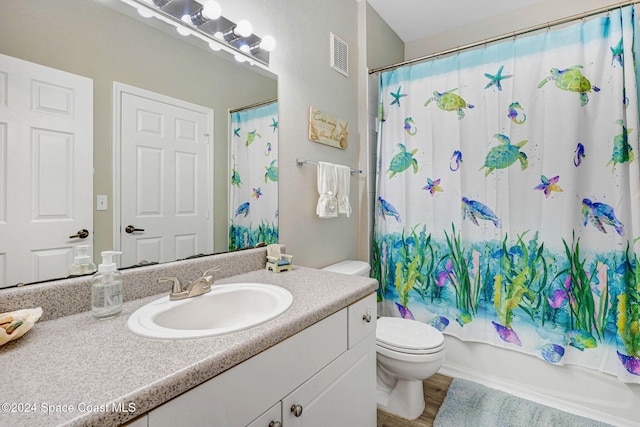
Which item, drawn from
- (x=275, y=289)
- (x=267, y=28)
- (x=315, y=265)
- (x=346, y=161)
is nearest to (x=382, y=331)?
(x=315, y=265)

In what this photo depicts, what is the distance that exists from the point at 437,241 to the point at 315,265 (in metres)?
0.85

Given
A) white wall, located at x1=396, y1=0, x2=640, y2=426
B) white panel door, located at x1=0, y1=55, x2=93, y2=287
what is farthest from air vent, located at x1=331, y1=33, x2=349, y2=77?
white panel door, located at x1=0, y1=55, x2=93, y2=287

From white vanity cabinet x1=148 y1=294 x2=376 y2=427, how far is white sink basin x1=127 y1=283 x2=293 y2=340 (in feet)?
0.38

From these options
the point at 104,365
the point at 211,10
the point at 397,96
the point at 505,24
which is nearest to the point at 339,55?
the point at 397,96

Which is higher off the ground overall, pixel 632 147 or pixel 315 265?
pixel 632 147

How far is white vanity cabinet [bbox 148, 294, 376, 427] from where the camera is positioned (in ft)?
2.06

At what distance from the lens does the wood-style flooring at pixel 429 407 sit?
161 centimetres

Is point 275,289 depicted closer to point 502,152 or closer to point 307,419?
point 307,419

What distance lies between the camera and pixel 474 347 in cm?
197

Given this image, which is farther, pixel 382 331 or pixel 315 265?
pixel 315 265

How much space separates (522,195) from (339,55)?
4.77ft

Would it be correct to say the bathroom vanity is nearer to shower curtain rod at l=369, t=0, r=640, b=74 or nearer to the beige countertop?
the beige countertop

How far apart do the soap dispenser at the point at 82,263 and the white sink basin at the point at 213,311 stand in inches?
8.5

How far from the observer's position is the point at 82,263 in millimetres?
921
